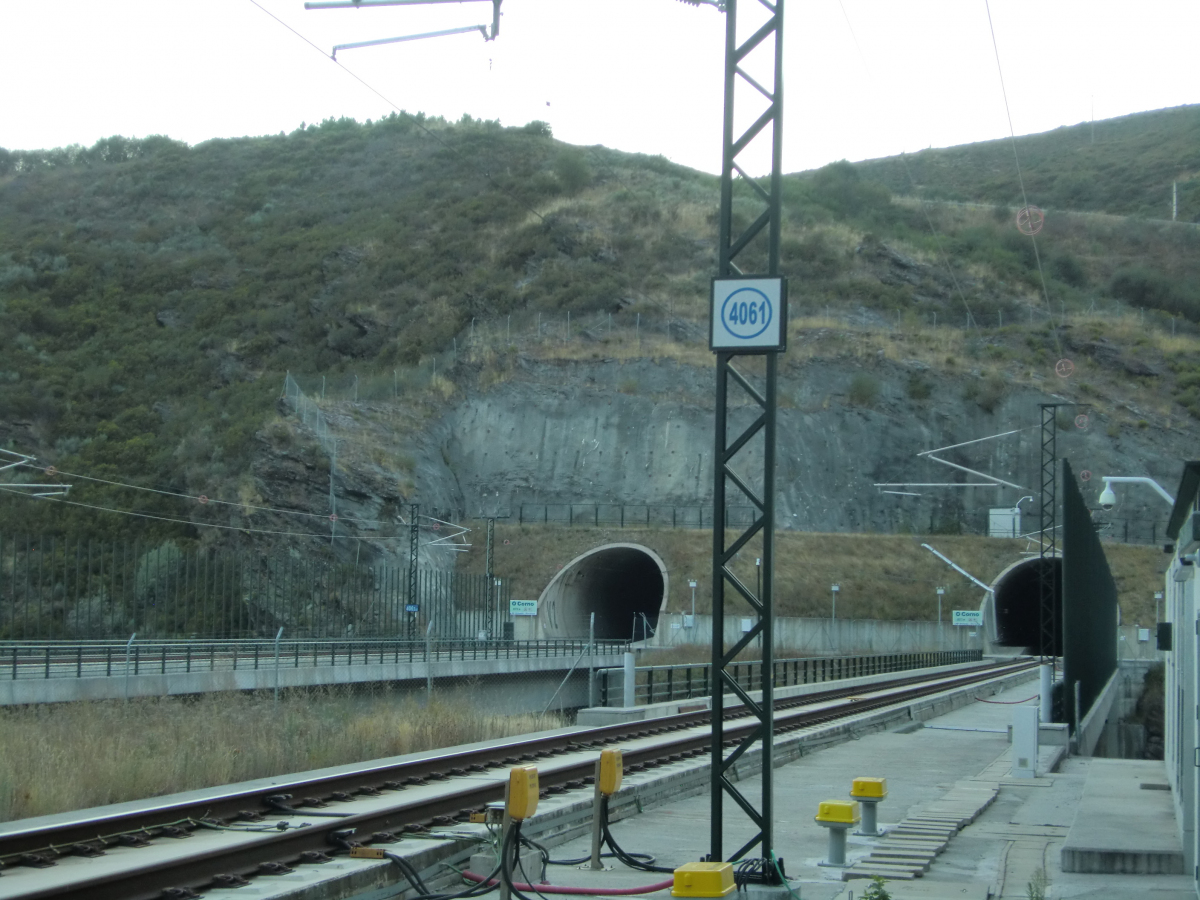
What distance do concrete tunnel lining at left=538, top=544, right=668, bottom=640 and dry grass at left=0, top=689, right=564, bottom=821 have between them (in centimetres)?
3940

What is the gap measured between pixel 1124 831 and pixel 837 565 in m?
54.1

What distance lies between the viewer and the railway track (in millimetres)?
8727

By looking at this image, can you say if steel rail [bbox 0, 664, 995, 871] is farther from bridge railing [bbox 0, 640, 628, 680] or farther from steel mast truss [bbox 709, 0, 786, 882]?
bridge railing [bbox 0, 640, 628, 680]

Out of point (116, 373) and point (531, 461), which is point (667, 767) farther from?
point (116, 373)

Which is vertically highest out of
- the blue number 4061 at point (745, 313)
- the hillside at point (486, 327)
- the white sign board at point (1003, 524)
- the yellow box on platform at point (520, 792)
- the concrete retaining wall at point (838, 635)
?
the hillside at point (486, 327)

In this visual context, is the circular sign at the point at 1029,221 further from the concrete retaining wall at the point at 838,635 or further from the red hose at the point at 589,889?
the red hose at the point at 589,889

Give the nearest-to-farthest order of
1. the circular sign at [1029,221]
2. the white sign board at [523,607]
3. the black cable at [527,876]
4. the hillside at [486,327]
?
the black cable at [527,876], the white sign board at [523,607], the circular sign at [1029,221], the hillside at [486,327]

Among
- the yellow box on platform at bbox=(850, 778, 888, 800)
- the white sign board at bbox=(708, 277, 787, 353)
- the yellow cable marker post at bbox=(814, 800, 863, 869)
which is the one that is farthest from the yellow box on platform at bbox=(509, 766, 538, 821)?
the yellow box on platform at bbox=(850, 778, 888, 800)

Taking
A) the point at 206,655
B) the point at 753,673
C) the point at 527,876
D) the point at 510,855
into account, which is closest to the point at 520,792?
the point at 510,855

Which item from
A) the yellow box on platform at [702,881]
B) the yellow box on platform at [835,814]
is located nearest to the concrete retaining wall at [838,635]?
the yellow box on platform at [835,814]

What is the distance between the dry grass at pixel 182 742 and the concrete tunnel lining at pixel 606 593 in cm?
3940

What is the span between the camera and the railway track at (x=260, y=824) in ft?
28.6

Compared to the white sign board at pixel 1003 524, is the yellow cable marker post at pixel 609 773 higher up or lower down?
lower down

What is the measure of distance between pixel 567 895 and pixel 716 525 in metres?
3.03
